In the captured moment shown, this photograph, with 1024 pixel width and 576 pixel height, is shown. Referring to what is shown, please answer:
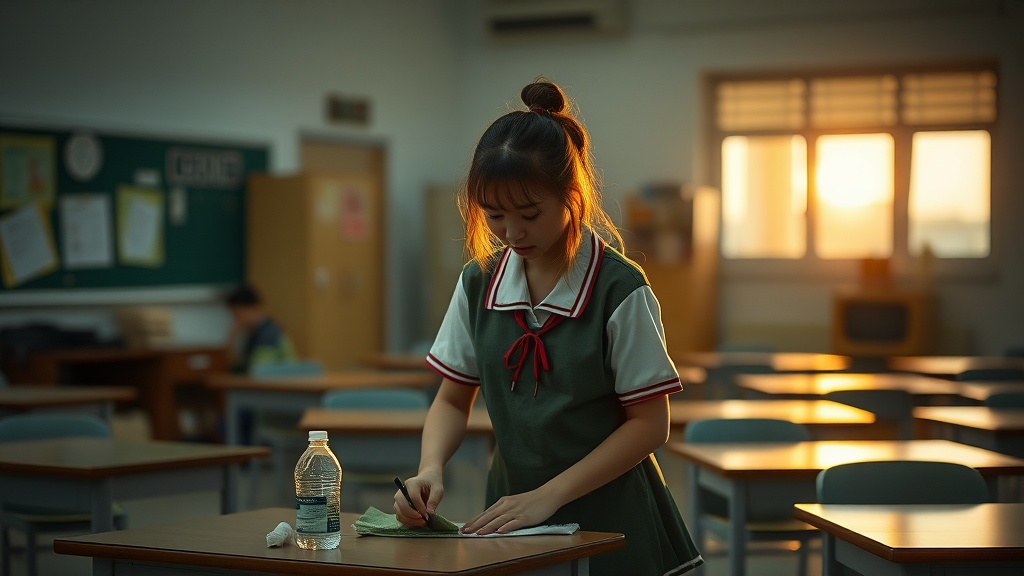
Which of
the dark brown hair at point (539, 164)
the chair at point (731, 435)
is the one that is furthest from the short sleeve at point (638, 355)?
the chair at point (731, 435)

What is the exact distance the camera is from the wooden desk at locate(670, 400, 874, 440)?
4320mm

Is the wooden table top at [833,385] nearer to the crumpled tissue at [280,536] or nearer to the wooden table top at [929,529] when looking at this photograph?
the wooden table top at [929,529]

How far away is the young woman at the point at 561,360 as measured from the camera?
1.92 meters

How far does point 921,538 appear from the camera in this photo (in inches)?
86.8

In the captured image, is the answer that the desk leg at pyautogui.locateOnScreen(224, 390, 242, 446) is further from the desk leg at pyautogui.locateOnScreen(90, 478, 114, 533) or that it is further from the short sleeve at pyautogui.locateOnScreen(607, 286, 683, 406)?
the short sleeve at pyautogui.locateOnScreen(607, 286, 683, 406)

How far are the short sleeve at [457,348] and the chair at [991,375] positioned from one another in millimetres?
4686

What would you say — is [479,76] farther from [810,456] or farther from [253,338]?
[810,456]

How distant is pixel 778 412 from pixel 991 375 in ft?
7.01

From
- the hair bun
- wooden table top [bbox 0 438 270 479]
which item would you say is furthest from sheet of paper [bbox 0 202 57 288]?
the hair bun

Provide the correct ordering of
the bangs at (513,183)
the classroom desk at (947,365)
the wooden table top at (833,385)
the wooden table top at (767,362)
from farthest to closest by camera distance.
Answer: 1. the wooden table top at (767,362)
2. the classroom desk at (947,365)
3. the wooden table top at (833,385)
4. the bangs at (513,183)

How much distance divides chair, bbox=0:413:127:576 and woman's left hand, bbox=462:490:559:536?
2170 mm

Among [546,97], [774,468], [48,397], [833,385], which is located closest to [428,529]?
[546,97]

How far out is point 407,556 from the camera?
1.82 meters

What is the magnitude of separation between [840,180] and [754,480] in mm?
6856
